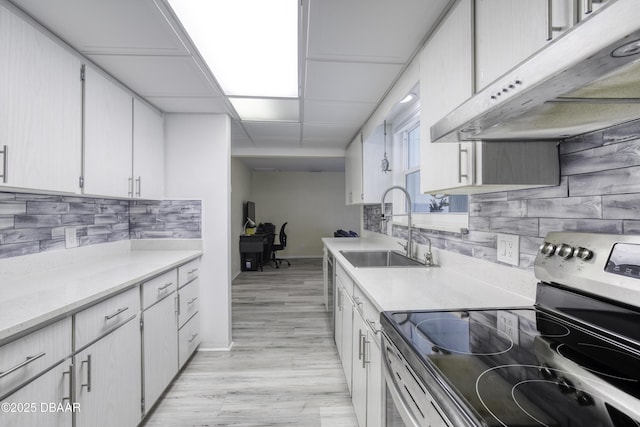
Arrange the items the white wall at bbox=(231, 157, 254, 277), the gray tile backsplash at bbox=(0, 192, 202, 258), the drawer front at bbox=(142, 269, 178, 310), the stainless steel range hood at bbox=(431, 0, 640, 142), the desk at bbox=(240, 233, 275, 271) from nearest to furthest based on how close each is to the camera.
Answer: the stainless steel range hood at bbox=(431, 0, 640, 142) < the gray tile backsplash at bbox=(0, 192, 202, 258) < the drawer front at bbox=(142, 269, 178, 310) < the white wall at bbox=(231, 157, 254, 277) < the desk at bbox=(240, 233, 275, 271)

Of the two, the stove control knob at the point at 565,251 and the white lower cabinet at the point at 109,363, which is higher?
the stove control knob at the point at 565,251

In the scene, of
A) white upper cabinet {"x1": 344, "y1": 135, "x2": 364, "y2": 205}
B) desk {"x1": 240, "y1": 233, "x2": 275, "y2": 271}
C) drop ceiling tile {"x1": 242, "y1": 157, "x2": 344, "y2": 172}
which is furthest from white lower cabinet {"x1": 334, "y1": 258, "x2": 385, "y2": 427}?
drop ceiling tile {"x1": 242, "y1": 157, "x2": 344, "y2": 172}

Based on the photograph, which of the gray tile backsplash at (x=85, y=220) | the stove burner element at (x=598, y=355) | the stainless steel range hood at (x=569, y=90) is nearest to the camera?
the stainless steel range hood at (x=569, y=90)

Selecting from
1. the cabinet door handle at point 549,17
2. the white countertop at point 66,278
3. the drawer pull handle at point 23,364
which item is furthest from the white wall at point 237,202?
the cabinet door handle at point 549,17

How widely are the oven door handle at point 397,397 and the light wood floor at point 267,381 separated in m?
0.94

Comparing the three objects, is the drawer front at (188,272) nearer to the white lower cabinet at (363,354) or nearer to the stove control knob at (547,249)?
the white lower cabinet at (363,354)

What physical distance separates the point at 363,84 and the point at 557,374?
1952 millimetres

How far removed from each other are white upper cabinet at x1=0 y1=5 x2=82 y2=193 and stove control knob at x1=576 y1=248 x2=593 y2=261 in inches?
81.0

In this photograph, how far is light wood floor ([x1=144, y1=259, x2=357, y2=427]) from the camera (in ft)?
5.89

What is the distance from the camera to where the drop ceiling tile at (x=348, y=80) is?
6.09 feet

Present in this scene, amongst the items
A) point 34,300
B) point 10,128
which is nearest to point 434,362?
point 34,300

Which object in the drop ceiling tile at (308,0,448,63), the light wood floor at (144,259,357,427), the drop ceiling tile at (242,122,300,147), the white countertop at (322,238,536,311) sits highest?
the drop ceiling tile at (242,122,300,147)

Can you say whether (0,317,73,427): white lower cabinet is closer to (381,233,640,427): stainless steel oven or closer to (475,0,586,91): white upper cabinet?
(381,233,640,427): stainless steel oven

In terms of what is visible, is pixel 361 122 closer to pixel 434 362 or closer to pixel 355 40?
pixel 355 40
